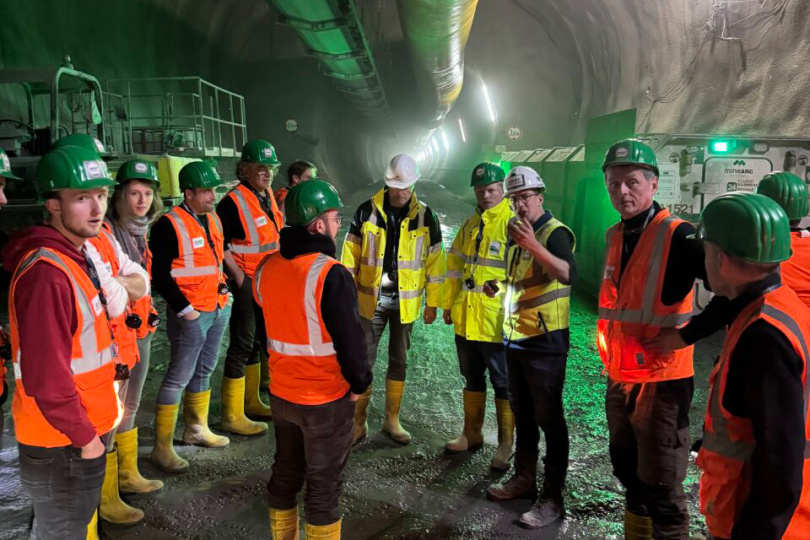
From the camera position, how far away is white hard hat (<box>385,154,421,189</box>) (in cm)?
378

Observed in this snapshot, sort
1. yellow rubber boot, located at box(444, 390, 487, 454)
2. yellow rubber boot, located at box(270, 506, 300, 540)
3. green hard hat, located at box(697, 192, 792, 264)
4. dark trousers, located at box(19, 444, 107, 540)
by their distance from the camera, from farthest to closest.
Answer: yellow rubber boot, located at box(444, 390, 487, 454) → yellow rubber boot, located at box(270, 506, 300, 540) → dark trousers, located at box(19, 444, 107, 540) → green hard hat, located at box(697, 192, 792, 264)

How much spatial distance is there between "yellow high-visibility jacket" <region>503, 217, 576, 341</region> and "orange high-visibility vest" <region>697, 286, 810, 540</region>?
1.43 m

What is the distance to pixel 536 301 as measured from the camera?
310cm

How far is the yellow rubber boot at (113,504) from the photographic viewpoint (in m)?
2.92

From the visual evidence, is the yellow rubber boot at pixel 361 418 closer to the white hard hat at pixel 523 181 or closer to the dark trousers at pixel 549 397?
the dark trousers at pixel 549 397

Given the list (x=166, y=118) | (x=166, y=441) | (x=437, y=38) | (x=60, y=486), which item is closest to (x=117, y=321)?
(x=60, y=486)

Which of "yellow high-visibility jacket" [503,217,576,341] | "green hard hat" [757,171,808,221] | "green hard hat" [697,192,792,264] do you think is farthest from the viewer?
"yellow high-visibility jacket" [503,217,576,341]

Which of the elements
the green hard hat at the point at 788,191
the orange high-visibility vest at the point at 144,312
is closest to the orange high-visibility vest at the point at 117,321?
the orange high-visibility vest at the point at 144,312

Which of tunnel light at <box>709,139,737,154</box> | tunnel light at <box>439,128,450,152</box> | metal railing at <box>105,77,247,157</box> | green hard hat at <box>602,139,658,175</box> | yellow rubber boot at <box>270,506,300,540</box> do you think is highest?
tunnel light at <box>439,128,450,152</box>

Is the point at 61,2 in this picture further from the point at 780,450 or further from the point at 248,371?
the point at 780,450

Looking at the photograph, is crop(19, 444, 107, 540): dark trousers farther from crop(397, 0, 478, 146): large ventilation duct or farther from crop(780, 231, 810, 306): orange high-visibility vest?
crop(397, 0, 478, 146): large ventilation duct

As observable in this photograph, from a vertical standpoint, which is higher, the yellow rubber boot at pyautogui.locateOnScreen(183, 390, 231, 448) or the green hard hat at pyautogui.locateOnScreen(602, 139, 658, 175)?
Answer: the green hard hat at pyautogui.locateOnScreen(602, 139, 658, 175)

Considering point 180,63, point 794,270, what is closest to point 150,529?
point 794,270

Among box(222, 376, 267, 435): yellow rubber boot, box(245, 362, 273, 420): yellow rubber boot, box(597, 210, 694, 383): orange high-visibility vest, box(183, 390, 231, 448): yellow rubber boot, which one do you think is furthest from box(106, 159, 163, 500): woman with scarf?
box(597, 210, 694, 383): orange high-visibility vest
